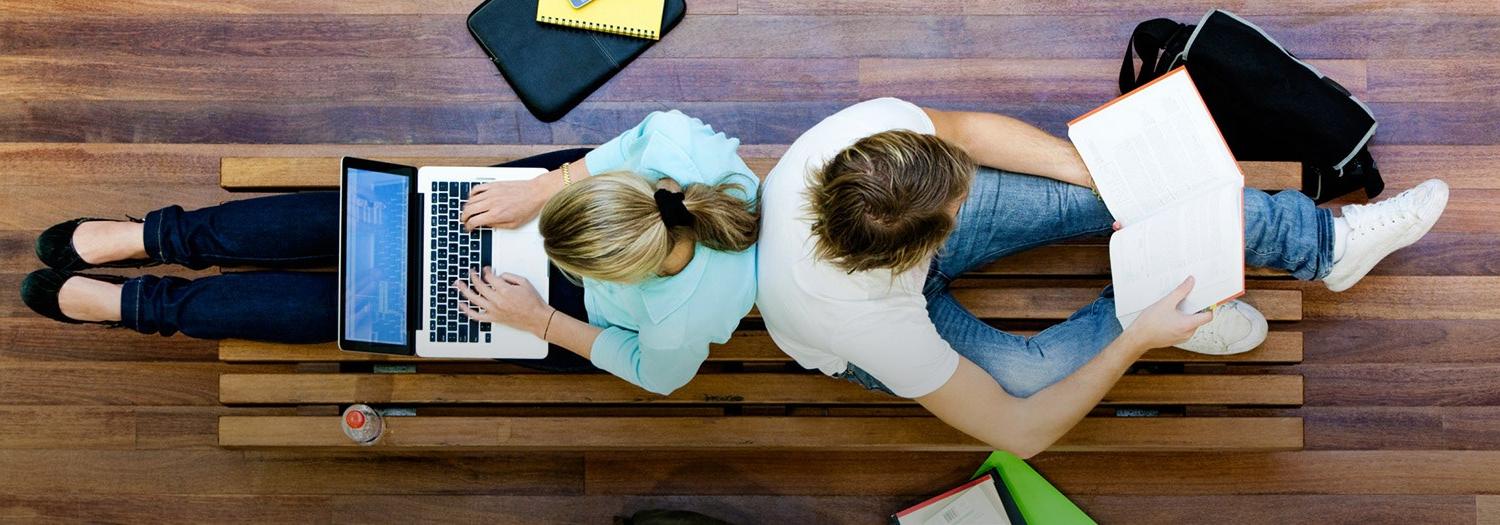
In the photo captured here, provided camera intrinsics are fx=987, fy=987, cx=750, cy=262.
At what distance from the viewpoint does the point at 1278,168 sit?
202cm

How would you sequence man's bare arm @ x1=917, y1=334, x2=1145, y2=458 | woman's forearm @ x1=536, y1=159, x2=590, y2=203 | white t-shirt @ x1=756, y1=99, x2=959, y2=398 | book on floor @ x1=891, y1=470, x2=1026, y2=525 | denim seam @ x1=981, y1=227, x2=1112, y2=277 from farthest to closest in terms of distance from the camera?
book on floor @ x1=891, y1=470, x2=1026, y2=525 → denim seam @ x1=981, y1=227, x2=1112, y2=277 → woman's forearm @ x1=536, y1=159, x2=590, y2=203 → man's bare arm @ x1=917, y1=334, x2=1145, y2=458 → white t-shirt @ x1=756, y1=99, x2=959, y2=398

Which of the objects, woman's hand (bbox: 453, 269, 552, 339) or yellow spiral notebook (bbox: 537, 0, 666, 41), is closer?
woman's hand (bbox: 453, 269, 552, 339)

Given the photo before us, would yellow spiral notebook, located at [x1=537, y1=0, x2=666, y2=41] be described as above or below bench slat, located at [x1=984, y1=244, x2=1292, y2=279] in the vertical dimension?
above

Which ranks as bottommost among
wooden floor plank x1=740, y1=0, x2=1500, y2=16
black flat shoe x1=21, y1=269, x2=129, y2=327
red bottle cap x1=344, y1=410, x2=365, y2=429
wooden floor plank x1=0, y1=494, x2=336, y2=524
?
wooden floor plank x1=0, y1=494, x2=336, y2=524

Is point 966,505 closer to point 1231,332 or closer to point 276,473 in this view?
point 1231,332

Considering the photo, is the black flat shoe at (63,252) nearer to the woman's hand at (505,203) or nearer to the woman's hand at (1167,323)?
the woman's hand at (505,203)

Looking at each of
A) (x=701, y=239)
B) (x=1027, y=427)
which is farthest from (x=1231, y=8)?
(x=701, y=239)

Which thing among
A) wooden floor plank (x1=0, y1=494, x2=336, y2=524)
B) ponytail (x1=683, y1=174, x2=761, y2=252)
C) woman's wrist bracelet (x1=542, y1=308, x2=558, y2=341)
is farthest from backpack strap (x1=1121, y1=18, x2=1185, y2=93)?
wooden floor plank (x1=0, y1=494, x2=336, y2=524)

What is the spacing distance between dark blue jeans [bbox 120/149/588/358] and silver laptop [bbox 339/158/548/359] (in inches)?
3.2

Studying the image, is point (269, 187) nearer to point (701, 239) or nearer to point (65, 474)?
point (65, 474)

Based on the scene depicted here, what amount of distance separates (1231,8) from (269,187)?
217 centimetres

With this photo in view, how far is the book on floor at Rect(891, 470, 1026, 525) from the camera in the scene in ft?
7.13

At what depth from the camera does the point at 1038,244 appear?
1.94 metres

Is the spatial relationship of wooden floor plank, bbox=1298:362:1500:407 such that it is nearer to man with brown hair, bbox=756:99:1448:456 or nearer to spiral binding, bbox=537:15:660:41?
man with brown hair, bbox=756:99:1448:456
